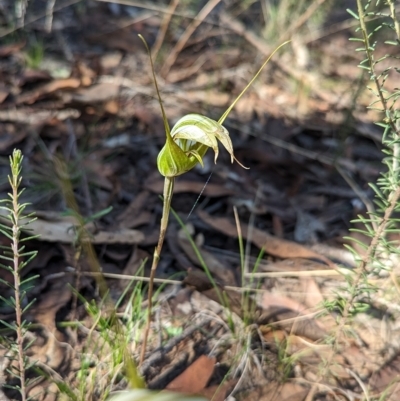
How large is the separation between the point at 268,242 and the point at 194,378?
81 centimetres

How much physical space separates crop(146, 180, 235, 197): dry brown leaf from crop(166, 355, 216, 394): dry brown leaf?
1015 millimetres

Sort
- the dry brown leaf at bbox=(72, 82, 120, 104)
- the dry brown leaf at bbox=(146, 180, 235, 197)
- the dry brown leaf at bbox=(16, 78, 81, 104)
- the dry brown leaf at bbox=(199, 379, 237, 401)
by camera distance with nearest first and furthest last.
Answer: the dry brown leaf at bbox=(199, 379, 237, 401)
the dry brown leaf at bbox=(146, 180, 235, 197)
the dry brown leaf at bbox=(16, 78, 81, 104)
the dry brown leaf at bbox=(72, 82, 120, 104)

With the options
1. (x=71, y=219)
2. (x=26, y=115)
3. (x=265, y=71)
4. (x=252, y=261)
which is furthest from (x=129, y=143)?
(x=265, y=71)

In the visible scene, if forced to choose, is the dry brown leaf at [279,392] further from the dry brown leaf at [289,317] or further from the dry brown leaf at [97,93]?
the dry brown leaf at [97,93]

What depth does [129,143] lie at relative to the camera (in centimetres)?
280

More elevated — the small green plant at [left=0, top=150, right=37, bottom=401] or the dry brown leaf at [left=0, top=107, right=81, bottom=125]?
the small green plant at [left=0, top=150, right=37, bottom=401]

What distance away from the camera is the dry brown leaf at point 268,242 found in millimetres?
2152

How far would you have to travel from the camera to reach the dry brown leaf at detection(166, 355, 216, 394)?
5.00 feet

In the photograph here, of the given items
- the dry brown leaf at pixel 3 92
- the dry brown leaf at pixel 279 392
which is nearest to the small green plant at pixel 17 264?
the dry brown leaf at pixel 279 392

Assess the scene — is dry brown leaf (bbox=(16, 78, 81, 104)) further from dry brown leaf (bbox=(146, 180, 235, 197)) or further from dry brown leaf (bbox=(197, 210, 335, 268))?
dry brown leaf (bbox=(197, 210, 335, 268))

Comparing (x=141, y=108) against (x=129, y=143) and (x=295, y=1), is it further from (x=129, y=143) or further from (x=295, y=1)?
(x=295, y=1)

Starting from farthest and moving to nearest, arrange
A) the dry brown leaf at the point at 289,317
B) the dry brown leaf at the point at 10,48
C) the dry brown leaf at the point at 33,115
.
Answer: the dry brown leaf at the point at 10,48 → the dry brown leaf at the point at 33,115 → the dry brown leaf at the point at 289,317

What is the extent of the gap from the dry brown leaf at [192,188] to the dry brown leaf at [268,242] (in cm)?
16

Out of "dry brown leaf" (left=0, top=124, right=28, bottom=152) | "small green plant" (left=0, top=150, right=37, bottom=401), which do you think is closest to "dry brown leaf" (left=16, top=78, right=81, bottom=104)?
"dry brown leaf" (left=0, top=124, right=28, bottom=152)
